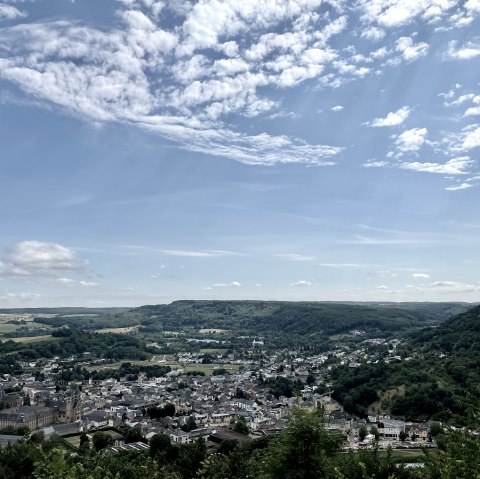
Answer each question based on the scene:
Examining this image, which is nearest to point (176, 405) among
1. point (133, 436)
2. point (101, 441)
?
point (133, 436)

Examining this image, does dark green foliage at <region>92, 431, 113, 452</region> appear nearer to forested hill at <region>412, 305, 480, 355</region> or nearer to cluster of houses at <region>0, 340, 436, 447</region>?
cluster of houses at <region>0, 340, 436, 447</region>

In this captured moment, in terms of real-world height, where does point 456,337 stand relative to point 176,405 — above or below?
above

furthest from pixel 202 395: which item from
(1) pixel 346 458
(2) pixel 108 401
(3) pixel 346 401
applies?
(1) pixel 346 458

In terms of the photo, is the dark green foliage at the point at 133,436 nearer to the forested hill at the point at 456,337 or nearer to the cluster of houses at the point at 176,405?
the cluster of houses at the point at 176,405

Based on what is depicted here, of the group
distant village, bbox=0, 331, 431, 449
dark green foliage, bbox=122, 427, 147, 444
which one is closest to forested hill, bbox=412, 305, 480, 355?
distant village, bbox=0, 331, 431, 449

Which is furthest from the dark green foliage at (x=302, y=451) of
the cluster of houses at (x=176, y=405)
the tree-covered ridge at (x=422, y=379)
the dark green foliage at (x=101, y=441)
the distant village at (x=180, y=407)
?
the tree-covered ridge at (x=422, y=379)

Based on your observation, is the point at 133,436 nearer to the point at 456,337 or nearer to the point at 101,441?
the point at 101,441

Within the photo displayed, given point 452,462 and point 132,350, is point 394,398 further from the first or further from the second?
point 132,350
